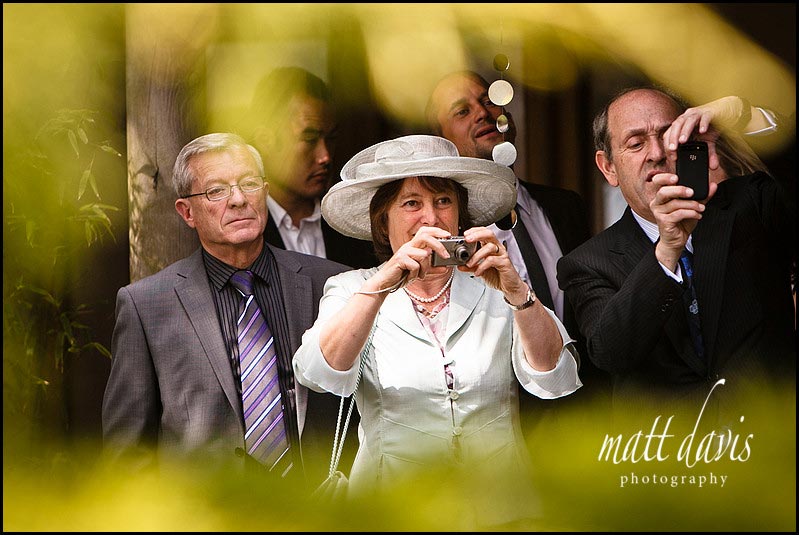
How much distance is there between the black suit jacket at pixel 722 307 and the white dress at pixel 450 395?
32 cm

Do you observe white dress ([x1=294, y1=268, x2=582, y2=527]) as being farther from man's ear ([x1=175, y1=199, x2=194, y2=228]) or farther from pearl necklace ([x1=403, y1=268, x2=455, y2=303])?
man's ear ([x1=175, y1=199, x2=194, y2=228])

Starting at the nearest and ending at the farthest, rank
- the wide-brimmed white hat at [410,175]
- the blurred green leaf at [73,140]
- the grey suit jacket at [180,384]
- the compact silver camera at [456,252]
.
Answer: the compact silver camera at [456,252] < the wide-brimmed white hat at [410,175] < the grey suit jacket at [180,384] < the blurred green leaf at [73,140]

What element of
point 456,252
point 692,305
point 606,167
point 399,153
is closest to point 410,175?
point 399,153

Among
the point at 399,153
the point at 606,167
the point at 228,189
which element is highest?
the point at 399,153

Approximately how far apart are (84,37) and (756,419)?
8.48ft

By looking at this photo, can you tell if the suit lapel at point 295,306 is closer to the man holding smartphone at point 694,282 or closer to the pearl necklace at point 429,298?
the pearl necklace at point 429,298

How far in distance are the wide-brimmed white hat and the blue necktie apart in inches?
23.5

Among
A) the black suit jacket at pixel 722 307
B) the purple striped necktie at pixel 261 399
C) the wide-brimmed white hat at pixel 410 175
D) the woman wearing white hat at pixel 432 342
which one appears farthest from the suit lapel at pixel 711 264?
the purple striped necktie at pixel 261 399

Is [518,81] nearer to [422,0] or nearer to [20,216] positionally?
[422,0]

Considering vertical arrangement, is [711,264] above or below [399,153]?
below

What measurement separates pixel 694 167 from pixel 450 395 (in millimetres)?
1075

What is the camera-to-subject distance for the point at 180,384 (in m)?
3.97

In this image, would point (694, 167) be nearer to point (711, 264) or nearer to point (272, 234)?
point (711, 264)

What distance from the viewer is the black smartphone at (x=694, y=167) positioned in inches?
150
